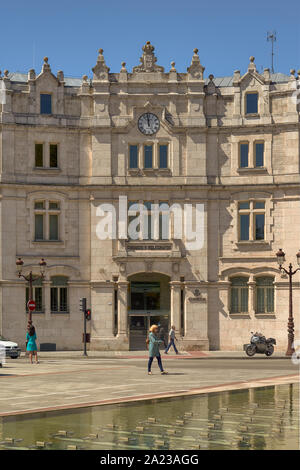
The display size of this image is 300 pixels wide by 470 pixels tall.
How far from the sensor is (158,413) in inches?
706

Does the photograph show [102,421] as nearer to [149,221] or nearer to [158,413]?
[158,413]

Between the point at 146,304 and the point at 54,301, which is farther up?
the point at 54,301

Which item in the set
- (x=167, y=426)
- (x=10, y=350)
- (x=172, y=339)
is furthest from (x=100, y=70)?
(x=167, y=426)

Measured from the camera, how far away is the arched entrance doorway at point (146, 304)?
51.6 m

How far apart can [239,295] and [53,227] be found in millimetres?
12661

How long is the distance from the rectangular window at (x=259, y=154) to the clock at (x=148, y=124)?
21.6 ft

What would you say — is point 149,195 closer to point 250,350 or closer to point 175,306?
point 175,306

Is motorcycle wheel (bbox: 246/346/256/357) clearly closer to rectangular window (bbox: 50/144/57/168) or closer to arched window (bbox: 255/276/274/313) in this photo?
arched window (bbox: 255/276/274/313)

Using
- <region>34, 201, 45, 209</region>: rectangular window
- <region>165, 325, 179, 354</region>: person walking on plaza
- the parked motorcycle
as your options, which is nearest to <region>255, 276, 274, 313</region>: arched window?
<region>165, 325, 179, 354</region>: person walking on plaza

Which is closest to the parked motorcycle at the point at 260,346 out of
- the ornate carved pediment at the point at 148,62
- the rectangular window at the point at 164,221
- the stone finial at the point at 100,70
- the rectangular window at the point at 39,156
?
the rectangular window at the point at 164,221

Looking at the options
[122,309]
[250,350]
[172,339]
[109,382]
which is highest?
[122,309]

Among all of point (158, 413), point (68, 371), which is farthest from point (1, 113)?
point (158, 413)

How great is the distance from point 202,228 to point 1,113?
1459cm

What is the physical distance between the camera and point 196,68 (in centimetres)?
5197
